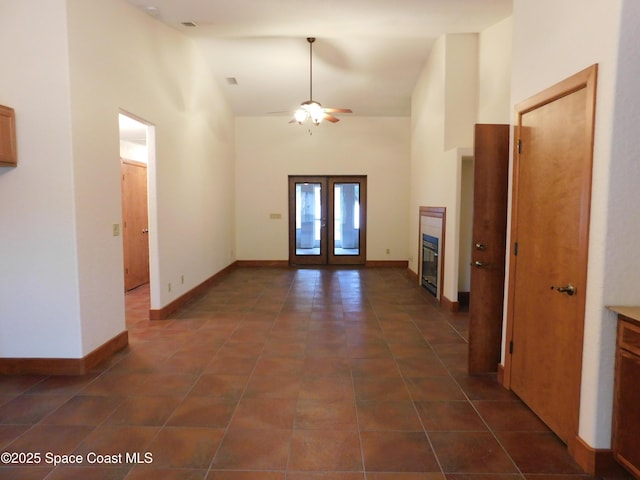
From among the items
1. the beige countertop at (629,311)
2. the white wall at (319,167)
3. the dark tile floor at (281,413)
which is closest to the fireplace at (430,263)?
the dark tile floor at (281,413)

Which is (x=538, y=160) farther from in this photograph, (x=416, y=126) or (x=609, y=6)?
(x=416, y=126)

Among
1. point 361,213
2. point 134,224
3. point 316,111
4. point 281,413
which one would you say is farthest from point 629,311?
point 361,213

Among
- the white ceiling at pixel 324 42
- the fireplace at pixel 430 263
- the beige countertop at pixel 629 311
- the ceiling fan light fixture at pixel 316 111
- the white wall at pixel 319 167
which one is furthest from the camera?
the white wall at pixel 319 167

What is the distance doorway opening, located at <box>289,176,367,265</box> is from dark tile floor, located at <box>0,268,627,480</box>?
4.66m

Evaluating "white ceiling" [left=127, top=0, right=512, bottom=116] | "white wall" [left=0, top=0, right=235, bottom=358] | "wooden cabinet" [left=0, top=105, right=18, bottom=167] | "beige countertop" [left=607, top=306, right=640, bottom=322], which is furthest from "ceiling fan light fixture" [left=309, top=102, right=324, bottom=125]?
"beige countertop" [left=607, top=306, right=640, bottom=322]

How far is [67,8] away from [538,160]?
3.62 m

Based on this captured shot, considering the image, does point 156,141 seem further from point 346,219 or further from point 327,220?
point 346,219

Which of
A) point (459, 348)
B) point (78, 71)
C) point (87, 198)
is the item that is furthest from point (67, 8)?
point (459, 348)

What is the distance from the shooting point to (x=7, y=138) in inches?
116

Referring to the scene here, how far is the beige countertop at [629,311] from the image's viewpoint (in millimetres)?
Result: 1812

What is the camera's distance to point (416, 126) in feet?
23.9

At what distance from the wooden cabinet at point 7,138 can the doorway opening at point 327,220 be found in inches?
243

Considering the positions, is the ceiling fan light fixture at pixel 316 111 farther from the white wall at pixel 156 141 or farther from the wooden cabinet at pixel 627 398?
the wooden cabinet at pixel 627 398

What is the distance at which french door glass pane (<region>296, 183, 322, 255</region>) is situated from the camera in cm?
900
